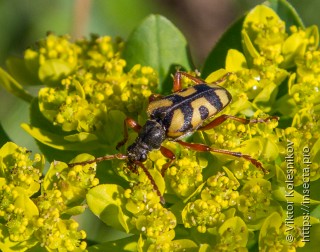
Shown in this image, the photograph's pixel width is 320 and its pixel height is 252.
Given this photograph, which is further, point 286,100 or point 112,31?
point 112,31

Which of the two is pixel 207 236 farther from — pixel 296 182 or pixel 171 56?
pixel 171 56

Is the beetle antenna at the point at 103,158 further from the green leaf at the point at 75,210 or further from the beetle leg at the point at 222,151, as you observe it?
the beetle leg at the point at 222,151

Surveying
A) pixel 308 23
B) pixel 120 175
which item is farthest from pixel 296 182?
pixel 308 23

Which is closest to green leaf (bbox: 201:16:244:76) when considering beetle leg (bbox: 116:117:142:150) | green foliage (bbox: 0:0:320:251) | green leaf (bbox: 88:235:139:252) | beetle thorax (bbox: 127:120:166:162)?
green foliage (bbox: 0:0:320:251)

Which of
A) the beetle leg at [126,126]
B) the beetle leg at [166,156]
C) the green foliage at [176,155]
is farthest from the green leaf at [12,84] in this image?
the beetle leg at [166,156]

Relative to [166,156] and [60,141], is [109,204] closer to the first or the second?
[166,156]

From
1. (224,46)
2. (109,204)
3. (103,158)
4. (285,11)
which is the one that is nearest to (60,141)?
(103,158)
